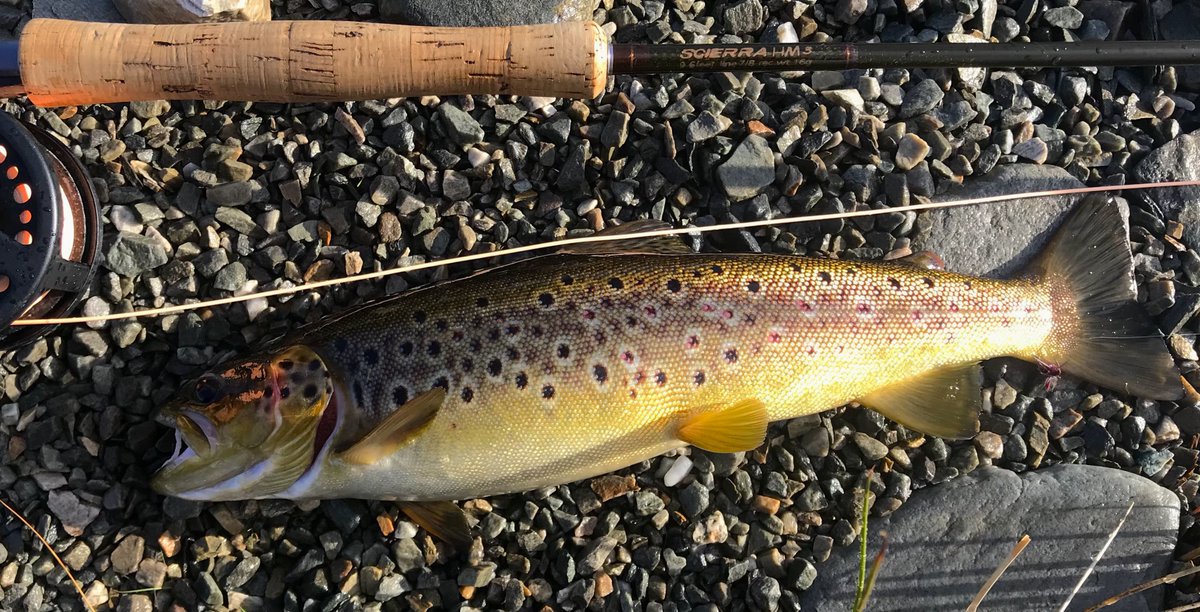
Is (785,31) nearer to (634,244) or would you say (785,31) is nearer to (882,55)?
(882,55)

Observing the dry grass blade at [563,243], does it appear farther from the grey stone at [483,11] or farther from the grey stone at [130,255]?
the grey stone at [483,11]

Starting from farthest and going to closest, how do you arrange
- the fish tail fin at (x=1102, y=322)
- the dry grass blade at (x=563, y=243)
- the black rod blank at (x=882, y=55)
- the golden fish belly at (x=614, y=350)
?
the fish tail fin at (x=1102, y=322) → the dry grass blade at (x=563, y=243) → the golden fish belly at (x=614, y=350) → the black rod blank at (x=882, y=55)

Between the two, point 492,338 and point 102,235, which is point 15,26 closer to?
point 102,235

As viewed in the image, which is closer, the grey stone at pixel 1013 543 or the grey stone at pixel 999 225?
the grey stone at pixel 1013 543

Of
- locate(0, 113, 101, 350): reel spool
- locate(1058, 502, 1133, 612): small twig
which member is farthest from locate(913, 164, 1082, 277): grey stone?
locate(0, 113, 101, 350): reel spool

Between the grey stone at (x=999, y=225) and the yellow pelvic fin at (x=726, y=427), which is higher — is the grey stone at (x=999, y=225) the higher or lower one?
the higher one

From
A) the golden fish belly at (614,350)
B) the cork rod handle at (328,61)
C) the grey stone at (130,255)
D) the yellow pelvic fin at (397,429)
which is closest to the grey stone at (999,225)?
the golden fish belly at (614,350)
